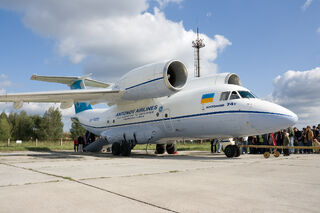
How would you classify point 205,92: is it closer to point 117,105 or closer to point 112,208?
point 117,105

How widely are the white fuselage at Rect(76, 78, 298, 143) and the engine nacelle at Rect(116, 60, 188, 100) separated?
708 millimetres

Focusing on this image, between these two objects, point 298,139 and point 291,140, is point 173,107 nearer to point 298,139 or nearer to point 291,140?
point 291,140

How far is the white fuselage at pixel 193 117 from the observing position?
9531 mm

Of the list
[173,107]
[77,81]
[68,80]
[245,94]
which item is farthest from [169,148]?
[68,80]

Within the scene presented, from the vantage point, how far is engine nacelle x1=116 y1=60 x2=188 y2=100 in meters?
11.3

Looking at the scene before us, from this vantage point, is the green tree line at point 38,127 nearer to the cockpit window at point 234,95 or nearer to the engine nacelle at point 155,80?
the engine nacelle at point 155,80

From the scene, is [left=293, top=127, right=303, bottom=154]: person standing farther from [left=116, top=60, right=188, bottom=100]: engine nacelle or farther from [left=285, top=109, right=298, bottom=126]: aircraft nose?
[left=116, top=60, right=188, bottom=100]: engine nacelle

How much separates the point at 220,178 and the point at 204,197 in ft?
5.02

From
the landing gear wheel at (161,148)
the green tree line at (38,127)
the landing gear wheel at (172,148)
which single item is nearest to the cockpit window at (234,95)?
the landing gear wheel at (172,148)

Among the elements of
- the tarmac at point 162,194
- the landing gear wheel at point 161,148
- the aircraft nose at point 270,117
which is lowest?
the landing gear wheel at point 161,148

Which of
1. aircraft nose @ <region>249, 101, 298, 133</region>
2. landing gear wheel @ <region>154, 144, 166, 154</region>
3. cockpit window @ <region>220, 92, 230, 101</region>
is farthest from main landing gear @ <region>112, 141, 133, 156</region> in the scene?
aircraft nose @ <region>249, 101, 298, 133</region>

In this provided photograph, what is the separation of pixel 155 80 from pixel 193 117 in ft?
7.05

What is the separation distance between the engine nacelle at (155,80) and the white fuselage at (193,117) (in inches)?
27.9

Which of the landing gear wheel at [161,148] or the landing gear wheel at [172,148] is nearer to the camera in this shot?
the landing gear wheel at [172,148]
